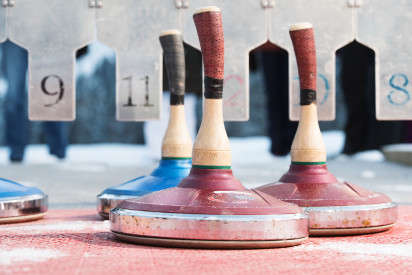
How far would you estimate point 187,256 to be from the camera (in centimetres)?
110

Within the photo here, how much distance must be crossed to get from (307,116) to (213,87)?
35cm

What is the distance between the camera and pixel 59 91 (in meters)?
2.00

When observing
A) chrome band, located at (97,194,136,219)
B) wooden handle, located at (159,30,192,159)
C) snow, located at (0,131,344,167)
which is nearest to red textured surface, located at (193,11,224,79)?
wooden handle, located at (159,30,192,159)

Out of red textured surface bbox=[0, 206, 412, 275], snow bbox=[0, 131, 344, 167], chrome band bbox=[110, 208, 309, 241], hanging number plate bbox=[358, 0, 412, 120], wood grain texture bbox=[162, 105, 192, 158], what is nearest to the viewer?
red textured surface bbox=[0, 206, 412, 275]

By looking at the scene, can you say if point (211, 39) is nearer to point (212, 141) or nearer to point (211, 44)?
point (211, 44)

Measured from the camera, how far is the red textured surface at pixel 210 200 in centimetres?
120

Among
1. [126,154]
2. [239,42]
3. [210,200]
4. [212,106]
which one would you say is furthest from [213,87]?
[126,154]

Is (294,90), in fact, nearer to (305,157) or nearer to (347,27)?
(347,27)

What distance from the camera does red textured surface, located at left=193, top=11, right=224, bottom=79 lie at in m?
1.27

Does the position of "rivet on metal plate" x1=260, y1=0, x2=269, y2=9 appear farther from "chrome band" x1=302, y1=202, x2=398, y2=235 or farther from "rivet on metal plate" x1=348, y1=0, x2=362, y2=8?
"chrome band" x1=302, y1=202, x2=398, y2=235

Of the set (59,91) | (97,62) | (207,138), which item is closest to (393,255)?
(207,138)

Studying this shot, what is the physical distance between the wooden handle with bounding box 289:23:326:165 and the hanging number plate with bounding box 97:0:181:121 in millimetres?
566

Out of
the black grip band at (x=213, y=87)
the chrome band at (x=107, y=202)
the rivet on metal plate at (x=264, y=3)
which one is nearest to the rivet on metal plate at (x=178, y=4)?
the rivet on metal plate at (x=264, y=3)

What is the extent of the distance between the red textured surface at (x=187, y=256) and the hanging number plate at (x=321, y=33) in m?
0.60
